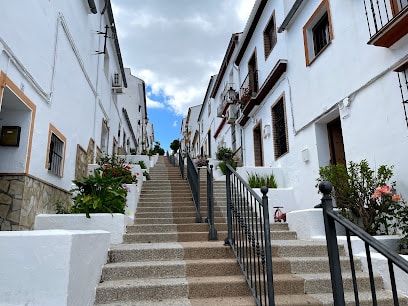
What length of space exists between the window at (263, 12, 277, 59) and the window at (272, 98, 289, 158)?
6.25ft

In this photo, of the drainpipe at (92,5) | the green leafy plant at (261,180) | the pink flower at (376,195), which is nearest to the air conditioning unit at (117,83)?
the drainpipe at (92,5)

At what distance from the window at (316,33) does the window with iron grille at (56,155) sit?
555cm

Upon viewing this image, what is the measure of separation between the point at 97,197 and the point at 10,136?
5.06ft

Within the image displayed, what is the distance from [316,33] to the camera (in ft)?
22.7

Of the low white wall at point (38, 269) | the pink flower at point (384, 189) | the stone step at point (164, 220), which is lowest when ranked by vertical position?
the low white wall at point (38, 269)

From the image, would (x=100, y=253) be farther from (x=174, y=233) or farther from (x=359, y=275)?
(x=359, y=275)

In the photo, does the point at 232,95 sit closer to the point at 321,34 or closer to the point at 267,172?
the point at 267,172

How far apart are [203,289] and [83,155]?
5620 mm

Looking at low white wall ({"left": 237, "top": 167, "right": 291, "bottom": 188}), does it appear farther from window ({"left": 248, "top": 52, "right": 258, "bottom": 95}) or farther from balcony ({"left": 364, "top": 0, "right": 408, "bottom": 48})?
balcony ({"left": 364, "top": 0, "right": 408, "bottom": 48})

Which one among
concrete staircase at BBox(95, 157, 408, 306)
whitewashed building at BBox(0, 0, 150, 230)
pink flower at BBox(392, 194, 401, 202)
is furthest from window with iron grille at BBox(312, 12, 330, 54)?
whitewashed building at BBox(0, 0, 150, 230)

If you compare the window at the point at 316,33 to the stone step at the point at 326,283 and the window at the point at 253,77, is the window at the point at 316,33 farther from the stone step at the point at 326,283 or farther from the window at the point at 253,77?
the stone step at the point at 326,283

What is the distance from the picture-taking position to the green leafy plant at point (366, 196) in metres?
4.00

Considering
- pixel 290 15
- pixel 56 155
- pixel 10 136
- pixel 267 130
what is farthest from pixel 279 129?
pixel 10 136

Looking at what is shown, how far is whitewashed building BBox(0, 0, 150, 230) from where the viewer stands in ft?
13.4
